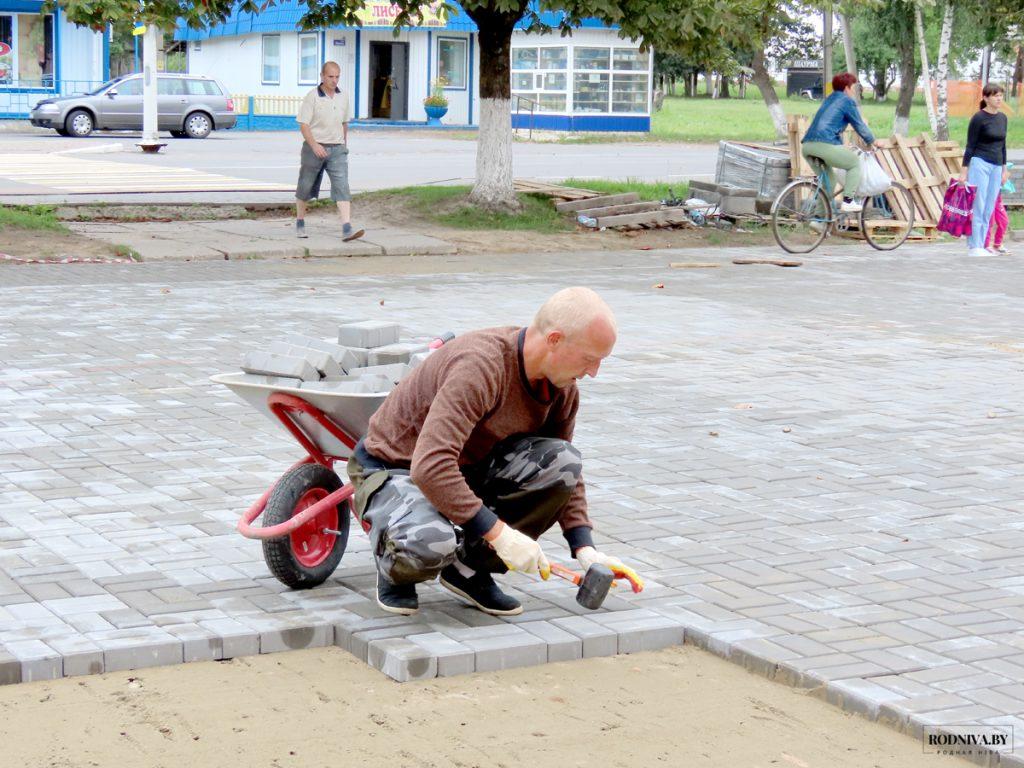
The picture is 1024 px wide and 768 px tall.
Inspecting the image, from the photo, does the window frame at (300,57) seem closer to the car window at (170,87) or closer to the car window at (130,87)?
the car window at (170,87)

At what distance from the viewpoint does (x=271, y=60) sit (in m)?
52.6

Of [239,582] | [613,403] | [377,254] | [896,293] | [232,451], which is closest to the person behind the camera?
[239,582]

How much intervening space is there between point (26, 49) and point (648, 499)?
1539 inches

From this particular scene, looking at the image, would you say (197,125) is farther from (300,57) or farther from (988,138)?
(988,138)

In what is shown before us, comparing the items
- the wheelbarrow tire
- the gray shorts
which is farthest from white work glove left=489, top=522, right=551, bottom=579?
the gray shorts

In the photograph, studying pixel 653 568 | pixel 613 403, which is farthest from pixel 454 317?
pixel 653 568

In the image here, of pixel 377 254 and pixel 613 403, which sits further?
pixel 377 254

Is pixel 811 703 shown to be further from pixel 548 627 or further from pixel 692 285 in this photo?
pixel 692 285

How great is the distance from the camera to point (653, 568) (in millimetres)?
5309

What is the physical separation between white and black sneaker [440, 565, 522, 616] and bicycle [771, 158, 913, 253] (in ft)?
39.4

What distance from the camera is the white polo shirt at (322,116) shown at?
1581 cm

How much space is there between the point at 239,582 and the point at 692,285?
30.1ft

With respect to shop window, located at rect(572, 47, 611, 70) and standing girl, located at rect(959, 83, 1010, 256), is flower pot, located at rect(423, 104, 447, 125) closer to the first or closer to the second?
shop window, located at rect(572, 47, 611, 70)

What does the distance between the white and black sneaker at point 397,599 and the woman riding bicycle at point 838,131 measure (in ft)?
40.9
